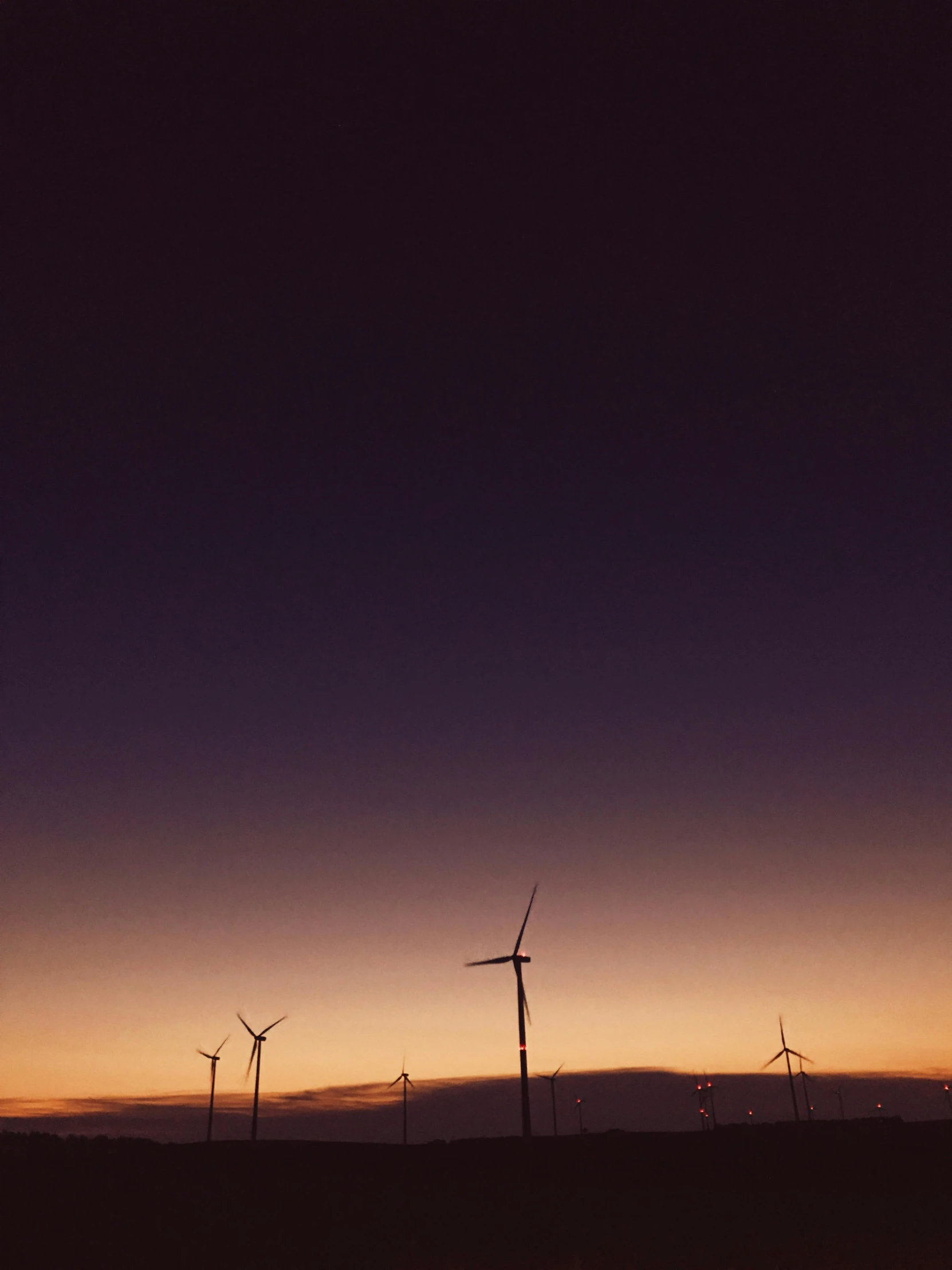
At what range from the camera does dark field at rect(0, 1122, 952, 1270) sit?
124 ft

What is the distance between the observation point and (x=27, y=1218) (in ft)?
154

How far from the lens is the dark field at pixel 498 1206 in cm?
3794

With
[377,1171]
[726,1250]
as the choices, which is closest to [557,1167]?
[377,1171]

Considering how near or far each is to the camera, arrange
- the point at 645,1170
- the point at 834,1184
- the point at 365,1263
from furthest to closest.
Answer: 1. the point at 645,1170
2. the point at 834,1184
3. the point at 365,1263

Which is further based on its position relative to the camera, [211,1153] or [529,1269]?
[211,1153]

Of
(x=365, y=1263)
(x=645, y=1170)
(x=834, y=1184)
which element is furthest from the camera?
(x=645, y=1170)

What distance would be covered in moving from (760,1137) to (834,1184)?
3974cm

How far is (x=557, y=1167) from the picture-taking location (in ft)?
258

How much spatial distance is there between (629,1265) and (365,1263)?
10173mm

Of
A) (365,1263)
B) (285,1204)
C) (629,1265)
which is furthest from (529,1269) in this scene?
(285,1204)

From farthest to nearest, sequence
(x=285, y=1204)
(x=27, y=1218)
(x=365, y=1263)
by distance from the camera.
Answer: (x=285, y=1204) < (x=27, y=1218) < (x=365, y=1263)

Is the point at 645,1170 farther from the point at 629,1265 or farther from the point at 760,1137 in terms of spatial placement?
the point at 629,1265

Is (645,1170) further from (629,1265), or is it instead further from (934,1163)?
(629,1265)

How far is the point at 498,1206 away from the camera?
54.6 m
